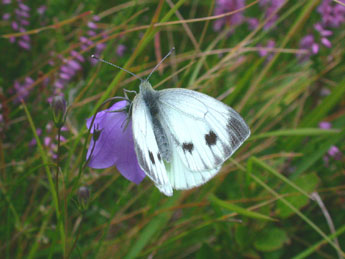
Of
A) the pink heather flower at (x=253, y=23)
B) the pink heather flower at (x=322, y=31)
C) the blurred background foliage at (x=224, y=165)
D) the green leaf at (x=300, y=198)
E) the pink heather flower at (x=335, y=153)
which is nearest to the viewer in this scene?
the blurred background foliage at (x=224, y=165)

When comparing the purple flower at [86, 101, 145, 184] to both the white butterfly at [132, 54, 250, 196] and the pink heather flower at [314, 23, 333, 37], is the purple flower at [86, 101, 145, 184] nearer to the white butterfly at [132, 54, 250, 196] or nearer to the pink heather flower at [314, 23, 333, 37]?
the white butterfly at [132, 54, 250, 196]

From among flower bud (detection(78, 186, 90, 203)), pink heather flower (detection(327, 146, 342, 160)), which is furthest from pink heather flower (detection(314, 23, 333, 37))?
flower bud (detection(78, 186, 90, 203))

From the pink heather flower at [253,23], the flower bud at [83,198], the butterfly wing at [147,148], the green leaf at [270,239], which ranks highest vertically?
the butterfly wing at [147,148]

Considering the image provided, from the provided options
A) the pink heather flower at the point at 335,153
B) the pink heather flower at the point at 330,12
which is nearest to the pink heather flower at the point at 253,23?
the pink heather flower at the point at 330,12

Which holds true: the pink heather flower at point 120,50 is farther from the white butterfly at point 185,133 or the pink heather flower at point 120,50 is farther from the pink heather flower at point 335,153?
the pink heather flower at point 335,153

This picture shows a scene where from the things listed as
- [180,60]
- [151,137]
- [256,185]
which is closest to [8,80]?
[180,60]

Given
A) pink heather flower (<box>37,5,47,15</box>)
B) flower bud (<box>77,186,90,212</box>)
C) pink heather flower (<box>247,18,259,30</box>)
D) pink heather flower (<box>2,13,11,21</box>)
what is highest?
pink heather flower (<box>2,13,11,21</box>)
